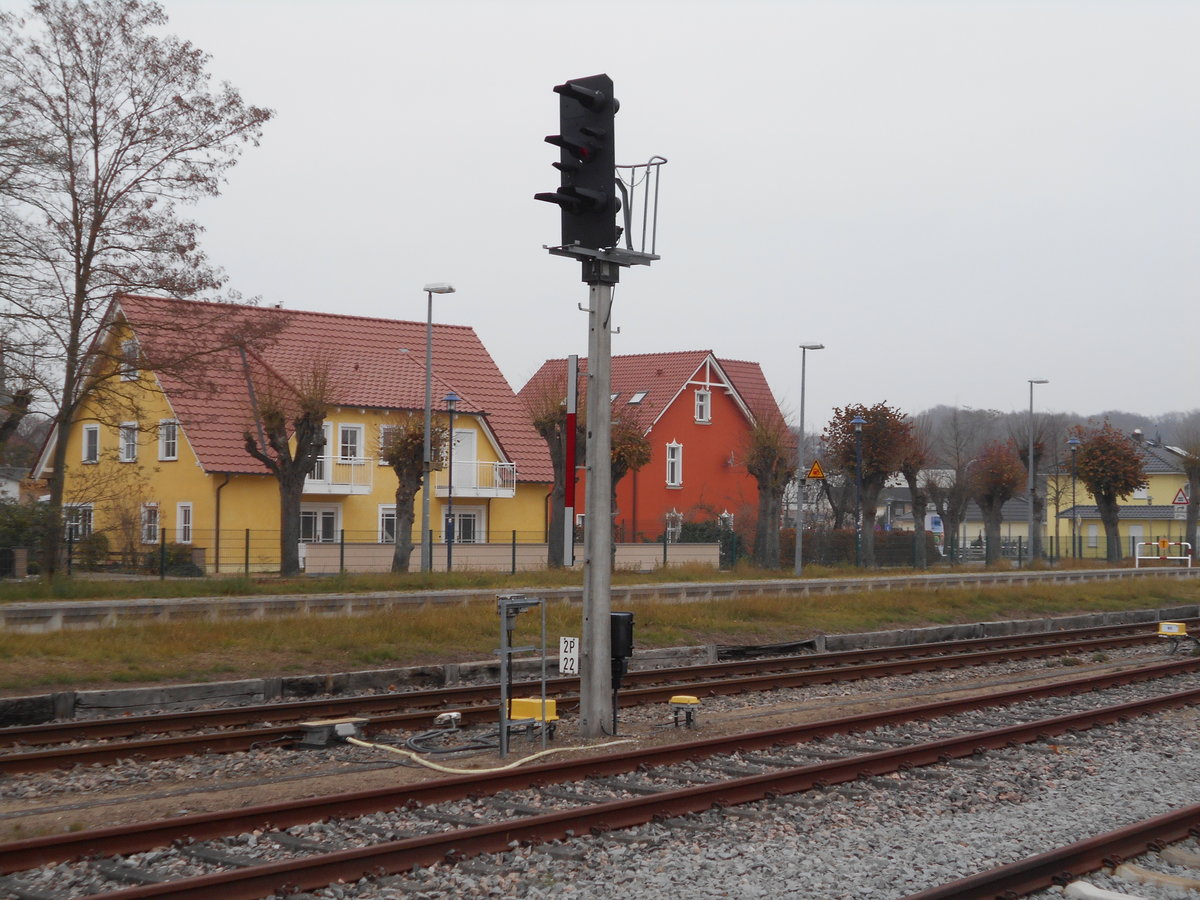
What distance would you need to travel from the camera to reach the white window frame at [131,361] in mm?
26016

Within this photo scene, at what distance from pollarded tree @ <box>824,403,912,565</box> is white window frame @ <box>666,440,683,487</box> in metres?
9.65

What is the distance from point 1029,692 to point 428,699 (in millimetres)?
7229

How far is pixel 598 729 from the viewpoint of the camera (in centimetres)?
1216

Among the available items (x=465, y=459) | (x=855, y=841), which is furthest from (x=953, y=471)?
(x=855, y=841)

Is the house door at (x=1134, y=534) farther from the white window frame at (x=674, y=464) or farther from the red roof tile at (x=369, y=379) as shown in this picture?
the red roof tile at (x=369, y=379)

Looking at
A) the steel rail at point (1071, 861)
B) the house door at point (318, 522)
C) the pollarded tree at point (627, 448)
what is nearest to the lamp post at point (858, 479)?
the pollarded tree at point (627, 448)

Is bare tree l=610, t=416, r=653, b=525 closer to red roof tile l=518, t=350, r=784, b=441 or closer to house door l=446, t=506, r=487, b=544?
house door l=446, t=506, r=487, b=544

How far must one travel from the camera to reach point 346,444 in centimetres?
4512

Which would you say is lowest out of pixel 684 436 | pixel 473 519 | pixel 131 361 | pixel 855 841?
pixel 855 841

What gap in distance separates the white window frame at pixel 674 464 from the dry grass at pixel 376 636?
2819cm

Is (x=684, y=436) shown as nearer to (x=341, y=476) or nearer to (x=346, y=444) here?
(x=346, y=444)

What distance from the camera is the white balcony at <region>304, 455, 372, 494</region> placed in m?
43.8

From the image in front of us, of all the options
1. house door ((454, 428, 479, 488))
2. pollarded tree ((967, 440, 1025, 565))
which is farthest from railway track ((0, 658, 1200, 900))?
pollarded tree ((967, 440, 1025, 565))

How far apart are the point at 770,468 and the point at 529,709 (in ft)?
112
